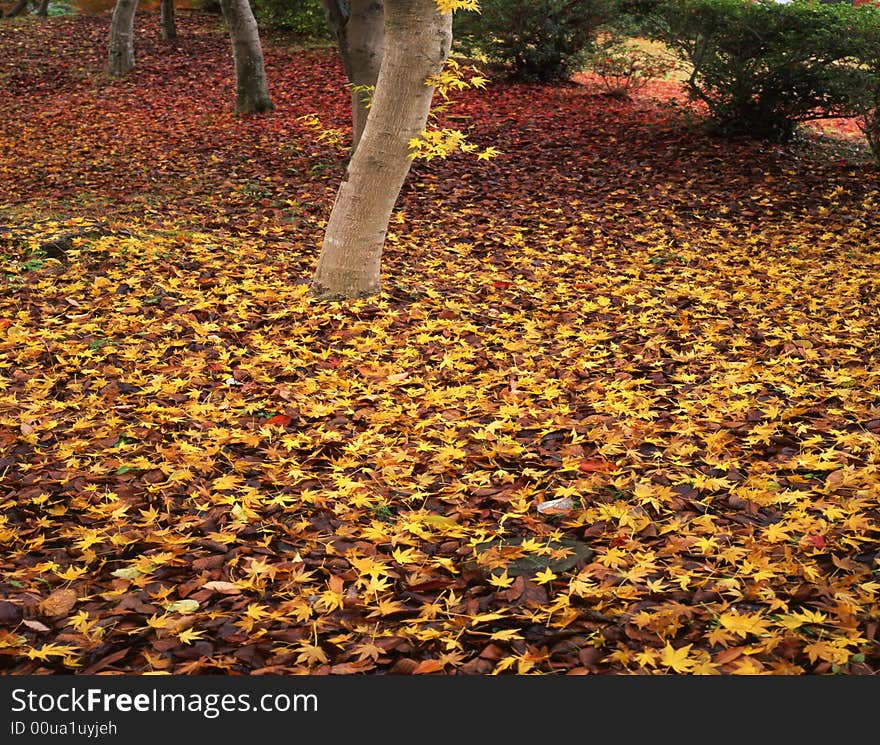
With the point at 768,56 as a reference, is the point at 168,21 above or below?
above

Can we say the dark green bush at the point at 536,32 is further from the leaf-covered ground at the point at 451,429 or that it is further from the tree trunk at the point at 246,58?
the leaf-covered ground at the point at 451,429

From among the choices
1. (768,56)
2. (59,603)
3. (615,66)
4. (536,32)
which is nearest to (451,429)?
Result: (59,603)

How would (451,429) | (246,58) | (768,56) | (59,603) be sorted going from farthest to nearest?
(246,58) → (768,56) → (451,429) → (59,603)

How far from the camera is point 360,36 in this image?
8102 mm

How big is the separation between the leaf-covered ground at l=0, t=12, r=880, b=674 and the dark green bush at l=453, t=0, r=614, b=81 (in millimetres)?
4735

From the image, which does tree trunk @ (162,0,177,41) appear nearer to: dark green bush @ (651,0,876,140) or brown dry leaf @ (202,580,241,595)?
dark green bush @ (651,0,876,140)

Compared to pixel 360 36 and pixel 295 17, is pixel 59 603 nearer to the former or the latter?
pixel 360 36

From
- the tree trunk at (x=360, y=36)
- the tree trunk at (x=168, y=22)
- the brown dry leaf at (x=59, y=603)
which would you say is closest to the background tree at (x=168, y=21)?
the tree trunk at (x=168, y=22)

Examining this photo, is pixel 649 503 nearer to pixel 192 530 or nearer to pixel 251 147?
pixel 192 530

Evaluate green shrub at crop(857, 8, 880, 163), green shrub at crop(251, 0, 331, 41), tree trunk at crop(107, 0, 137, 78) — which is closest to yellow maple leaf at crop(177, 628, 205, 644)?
green shrub at crop(857, 8, 880, 163)

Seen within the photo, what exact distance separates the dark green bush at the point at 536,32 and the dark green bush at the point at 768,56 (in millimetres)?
2396

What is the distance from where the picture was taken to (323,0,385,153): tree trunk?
8.01 metres

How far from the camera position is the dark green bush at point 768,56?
8609 millimetres

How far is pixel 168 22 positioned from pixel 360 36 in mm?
10805
